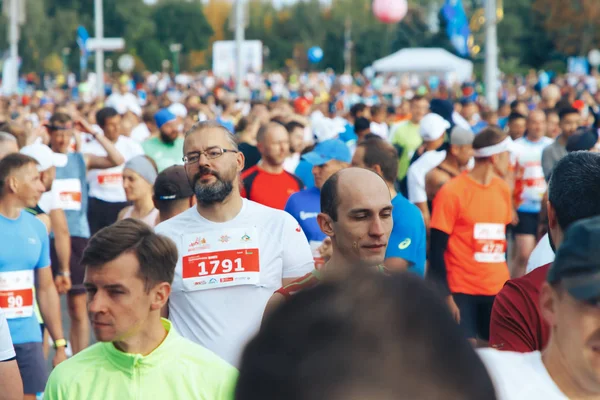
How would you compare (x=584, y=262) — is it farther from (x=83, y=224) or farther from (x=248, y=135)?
(x=248, y=135)

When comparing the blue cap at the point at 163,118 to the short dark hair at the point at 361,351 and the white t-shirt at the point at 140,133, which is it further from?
the short dark hair at the point at 361,351

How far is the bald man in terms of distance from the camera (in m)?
4.23

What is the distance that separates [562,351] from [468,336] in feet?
3.27

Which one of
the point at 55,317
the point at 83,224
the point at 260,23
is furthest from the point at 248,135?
the point at 260,23

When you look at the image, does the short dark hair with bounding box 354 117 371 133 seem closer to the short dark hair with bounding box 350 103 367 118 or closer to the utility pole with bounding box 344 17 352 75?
the short dark hair with bounding box 350 103 367 118

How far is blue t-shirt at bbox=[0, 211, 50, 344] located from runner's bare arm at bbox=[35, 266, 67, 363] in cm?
9

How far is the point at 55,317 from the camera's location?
20.8ft

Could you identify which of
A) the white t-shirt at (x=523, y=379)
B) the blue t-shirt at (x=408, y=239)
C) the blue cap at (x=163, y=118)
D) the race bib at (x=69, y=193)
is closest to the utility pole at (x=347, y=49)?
the blue cap at (x=163, y=118)

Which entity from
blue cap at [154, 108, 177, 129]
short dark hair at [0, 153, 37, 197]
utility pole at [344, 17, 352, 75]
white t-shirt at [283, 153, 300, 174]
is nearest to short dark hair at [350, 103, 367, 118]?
white t-shirt at [283, 153, 300, 174]

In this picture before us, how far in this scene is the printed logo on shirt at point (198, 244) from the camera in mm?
4719

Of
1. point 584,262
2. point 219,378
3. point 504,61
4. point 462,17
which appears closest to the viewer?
point 584,262

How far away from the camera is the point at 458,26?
2358 cm

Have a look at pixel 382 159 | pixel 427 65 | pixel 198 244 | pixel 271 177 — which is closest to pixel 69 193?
pixel 271 177

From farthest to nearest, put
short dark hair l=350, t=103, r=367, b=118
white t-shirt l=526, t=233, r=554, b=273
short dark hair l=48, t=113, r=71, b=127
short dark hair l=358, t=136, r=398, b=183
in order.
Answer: short dark hair l=350, t=103, r=367, b=118
short dark hair l=48, t=113, r=71, b=127
short dark hair l=358, t=136, r=398, b=183
white t-shirt l=526, t=233, r=554, b=273
